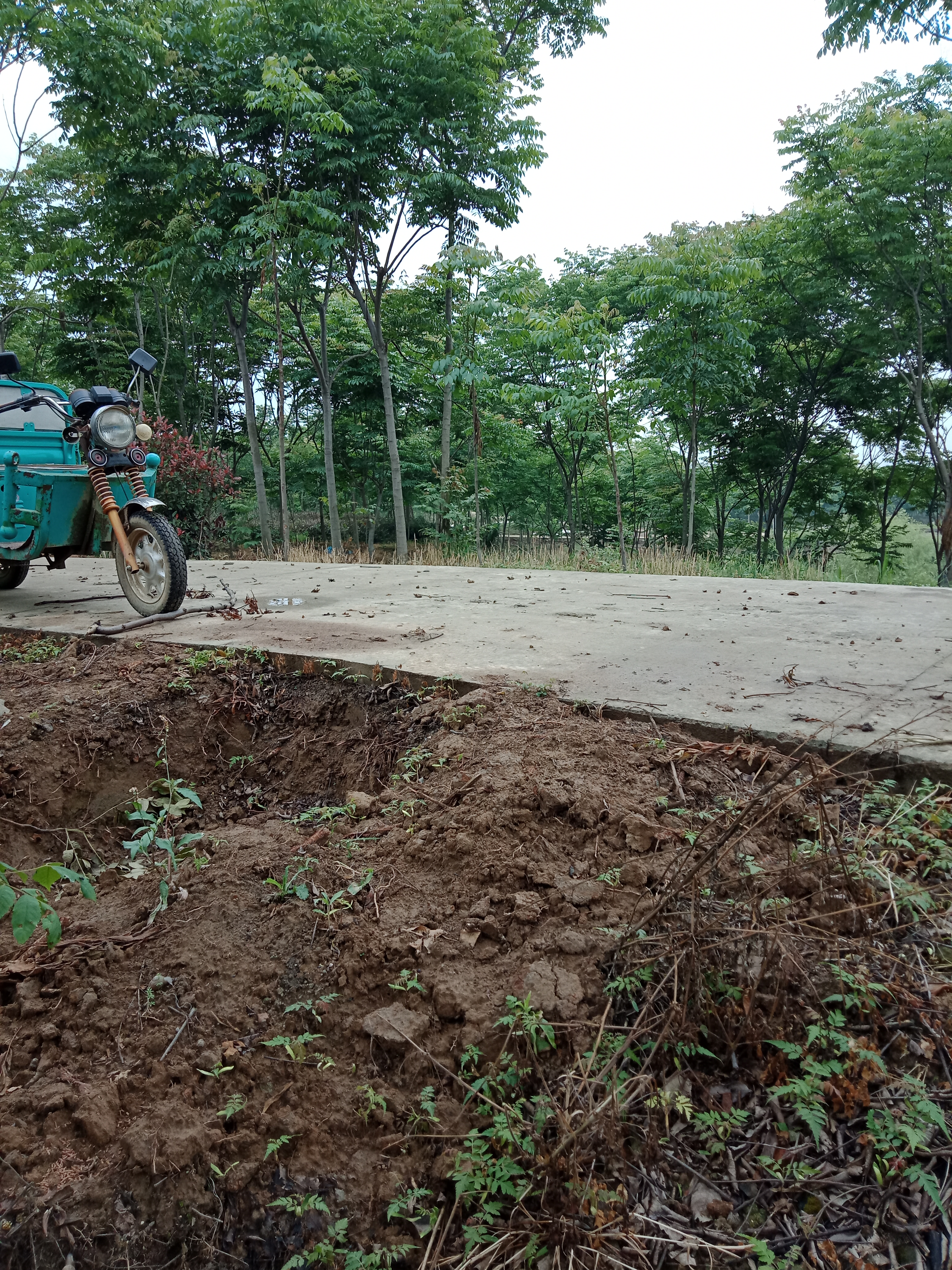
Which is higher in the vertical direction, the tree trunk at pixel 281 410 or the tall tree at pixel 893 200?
the tall tree at pixel 893 200

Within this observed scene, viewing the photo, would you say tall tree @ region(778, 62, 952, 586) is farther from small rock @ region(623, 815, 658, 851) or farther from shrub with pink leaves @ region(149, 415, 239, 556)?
shrub with pink leaves @ region(149, 415, 239, 556)

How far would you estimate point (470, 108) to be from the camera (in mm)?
11188

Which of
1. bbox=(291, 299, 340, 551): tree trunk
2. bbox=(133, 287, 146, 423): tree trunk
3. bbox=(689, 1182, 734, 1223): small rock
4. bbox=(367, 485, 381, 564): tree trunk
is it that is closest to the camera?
bbox=(689, 1182, 734, 1223): small rock

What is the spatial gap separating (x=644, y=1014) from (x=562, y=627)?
262 cm

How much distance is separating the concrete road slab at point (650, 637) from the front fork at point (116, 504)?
1.26 feet

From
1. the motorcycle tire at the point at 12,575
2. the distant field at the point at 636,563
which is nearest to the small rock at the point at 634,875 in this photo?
the motorcycle tire at the point at 12,575

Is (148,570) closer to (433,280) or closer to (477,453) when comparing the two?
(477,453)

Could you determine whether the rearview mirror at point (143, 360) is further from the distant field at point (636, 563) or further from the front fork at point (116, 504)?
the distant field at point (636, 563)

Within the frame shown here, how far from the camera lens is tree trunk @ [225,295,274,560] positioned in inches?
505

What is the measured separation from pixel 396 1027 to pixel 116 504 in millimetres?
3987

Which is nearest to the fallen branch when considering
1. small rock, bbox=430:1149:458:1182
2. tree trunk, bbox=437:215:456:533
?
small rock, bbox=430:1149:458:1182

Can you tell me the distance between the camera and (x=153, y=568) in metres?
4.36

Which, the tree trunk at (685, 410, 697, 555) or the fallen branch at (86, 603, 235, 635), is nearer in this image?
the fallen branch at (86, 603, 235, 635)

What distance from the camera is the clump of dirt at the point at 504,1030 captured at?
3.51ft
